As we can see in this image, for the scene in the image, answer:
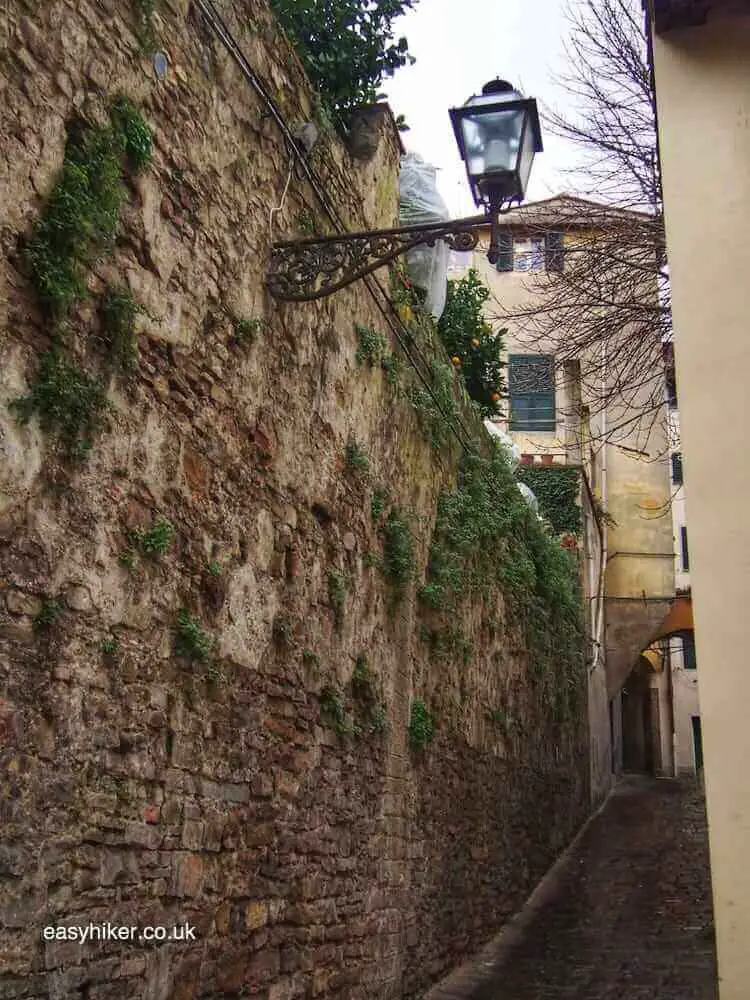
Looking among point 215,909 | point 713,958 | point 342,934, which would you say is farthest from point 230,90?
point 713,958

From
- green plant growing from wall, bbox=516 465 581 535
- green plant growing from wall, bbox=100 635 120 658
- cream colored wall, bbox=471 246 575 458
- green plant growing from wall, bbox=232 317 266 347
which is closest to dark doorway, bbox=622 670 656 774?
cream colored wall, bbox=471 246 575 458

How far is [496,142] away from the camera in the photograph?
5270mm

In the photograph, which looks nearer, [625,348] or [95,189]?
[95,189]

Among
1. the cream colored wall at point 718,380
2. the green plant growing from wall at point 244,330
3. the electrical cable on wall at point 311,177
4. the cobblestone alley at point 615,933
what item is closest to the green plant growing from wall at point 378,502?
the electrical cable on wall at point 311,177

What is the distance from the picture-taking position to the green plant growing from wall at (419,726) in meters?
7.07

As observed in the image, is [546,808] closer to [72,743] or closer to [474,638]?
[474,638]

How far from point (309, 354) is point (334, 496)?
32.4 inches

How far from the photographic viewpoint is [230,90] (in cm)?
487

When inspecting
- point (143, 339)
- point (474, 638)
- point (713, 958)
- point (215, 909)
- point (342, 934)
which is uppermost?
point (143, 339)

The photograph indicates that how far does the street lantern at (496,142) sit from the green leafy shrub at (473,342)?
21.0ft

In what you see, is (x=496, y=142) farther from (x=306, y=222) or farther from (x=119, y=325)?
(x=119, y=325)

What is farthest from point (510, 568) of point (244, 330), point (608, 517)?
point (608, 517)

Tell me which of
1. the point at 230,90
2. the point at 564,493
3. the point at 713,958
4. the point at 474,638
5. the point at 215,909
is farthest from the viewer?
the point at 564,493

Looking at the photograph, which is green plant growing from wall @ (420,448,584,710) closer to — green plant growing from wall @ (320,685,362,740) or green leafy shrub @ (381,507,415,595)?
green leafy shrub @ (381,507,415,595)
